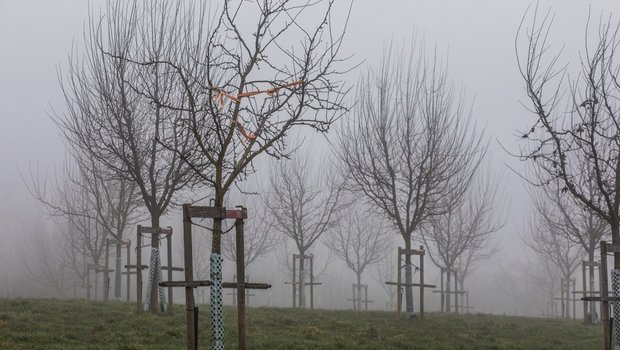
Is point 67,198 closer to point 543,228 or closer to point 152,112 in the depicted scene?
point 152,112

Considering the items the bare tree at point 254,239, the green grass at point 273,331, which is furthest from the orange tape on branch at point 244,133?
the bare tree at point 254,239

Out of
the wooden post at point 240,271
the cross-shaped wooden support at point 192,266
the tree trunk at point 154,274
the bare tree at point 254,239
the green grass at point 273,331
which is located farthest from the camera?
the bare tree at point 254,239

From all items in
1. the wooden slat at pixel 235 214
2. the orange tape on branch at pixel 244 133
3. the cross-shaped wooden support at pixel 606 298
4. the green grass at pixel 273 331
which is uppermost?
the orange tape on branch at pixel 244 133

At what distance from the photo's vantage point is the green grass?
1043 centimetres

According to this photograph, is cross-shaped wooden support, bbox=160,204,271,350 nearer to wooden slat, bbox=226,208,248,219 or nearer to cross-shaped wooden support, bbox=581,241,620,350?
wooden slat, bbox=226,208,248,219

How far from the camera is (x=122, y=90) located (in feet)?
42.1

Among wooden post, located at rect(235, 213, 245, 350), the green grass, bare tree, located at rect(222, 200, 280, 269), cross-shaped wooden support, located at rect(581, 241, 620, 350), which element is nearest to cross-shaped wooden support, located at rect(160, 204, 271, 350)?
wooden post, located at rect(235, 213, 245, 350)

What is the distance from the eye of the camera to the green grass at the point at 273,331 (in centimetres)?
1043

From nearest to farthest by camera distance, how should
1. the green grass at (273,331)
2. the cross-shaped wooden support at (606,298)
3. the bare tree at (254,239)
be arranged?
the cross-shaped wooden support at (606,298) → the green grass at (273,331) → the bare tree at (254,239)

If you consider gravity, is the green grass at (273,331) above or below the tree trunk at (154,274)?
below

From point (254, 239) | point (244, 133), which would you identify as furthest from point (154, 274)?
point (254, 239)

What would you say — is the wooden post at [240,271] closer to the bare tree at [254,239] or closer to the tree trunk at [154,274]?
the tree trunk at [154,274]

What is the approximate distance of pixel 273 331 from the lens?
40.5 ft

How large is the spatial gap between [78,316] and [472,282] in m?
48.8
